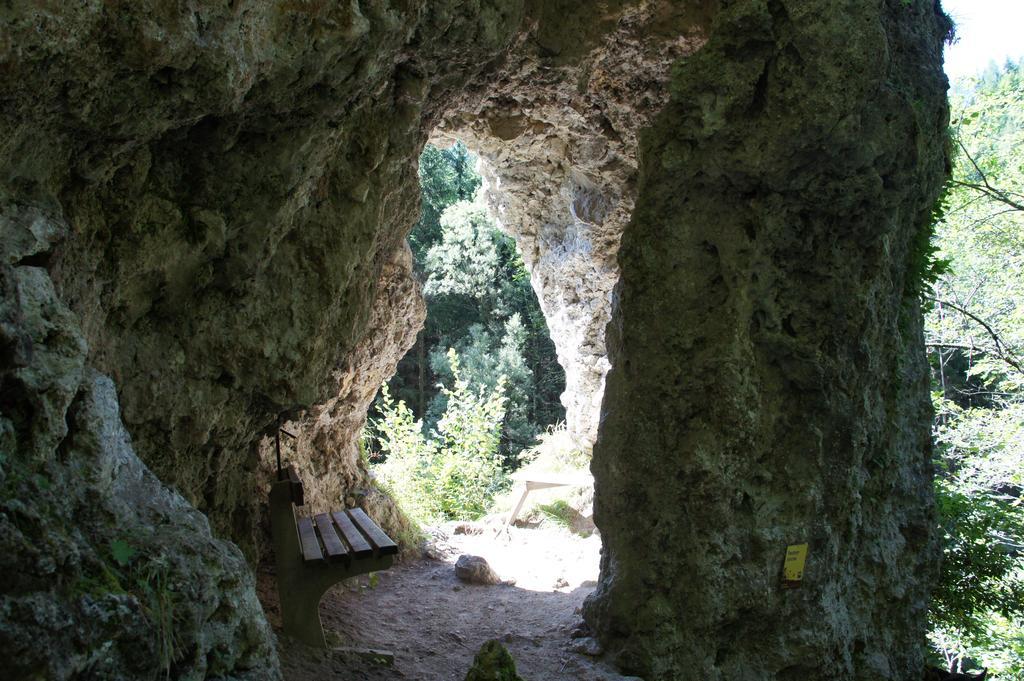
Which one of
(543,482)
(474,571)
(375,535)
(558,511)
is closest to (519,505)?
(543,482)

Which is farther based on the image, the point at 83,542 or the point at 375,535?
the point at 375,535

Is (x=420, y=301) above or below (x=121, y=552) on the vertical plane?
above

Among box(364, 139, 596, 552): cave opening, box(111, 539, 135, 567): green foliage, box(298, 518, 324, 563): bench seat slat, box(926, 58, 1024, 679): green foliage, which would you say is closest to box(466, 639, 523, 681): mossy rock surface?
box(298, 518, 324, 563): bench seat slat

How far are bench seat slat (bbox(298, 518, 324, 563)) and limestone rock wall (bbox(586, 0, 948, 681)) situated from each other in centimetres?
195

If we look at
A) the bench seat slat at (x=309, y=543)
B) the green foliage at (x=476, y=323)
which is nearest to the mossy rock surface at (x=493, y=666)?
the bench seat slat at (x=309, y=543)

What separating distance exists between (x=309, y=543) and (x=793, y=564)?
313 centimetres

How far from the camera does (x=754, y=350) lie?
483 centimetres

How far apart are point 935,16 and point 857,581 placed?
4388mm

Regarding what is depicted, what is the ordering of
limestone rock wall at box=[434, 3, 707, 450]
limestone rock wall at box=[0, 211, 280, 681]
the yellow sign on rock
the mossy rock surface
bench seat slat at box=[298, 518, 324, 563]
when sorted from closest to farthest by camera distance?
limestone rock wall at box=[0, 211, 280, 681] < the mossy rock surface < bench seat slat at box=[298, 518, 324, 563] < the yellow sign on rock < limestone rock wall at box=[434, 3, 707, 450]

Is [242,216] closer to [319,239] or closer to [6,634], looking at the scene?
[319,239]

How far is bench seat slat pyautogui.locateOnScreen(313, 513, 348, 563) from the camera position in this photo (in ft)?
14.1

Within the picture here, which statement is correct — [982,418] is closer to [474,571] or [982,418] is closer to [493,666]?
[474,571]

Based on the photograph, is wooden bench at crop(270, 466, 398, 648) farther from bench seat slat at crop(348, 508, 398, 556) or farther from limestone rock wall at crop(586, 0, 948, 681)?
limestone rock wall at crop(586, 0, 948, 681)

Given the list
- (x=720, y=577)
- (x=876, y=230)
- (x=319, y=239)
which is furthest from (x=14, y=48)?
(x=876, y=230)
